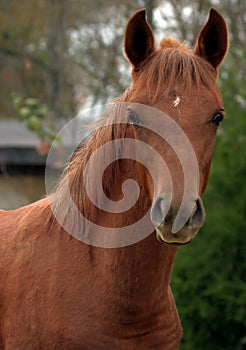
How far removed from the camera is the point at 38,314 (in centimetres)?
389

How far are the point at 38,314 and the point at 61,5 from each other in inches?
773

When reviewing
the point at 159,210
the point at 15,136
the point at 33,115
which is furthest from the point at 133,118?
the point at 15,136

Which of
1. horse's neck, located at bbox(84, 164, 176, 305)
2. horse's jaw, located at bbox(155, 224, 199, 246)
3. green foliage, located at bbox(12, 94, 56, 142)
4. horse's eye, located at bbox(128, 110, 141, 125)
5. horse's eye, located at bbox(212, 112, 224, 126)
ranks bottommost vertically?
green foliage, located at bbox(12, 94, 56, 142)

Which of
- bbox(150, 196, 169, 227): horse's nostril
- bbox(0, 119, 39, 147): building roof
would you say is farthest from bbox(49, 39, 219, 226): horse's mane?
bbox(0, 119, 39, 147): building roof

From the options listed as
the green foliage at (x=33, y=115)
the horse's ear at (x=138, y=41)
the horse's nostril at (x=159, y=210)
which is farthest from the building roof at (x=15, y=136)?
the horse's nostril at (x=159, y=210)

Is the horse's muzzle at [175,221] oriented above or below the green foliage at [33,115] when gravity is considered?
above

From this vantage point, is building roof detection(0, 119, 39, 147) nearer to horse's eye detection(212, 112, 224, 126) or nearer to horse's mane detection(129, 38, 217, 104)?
horse's mane detection(129, 38, 217, 104)

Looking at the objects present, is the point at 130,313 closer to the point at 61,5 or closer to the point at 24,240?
the point at 24,240

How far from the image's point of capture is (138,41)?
393 centimetres

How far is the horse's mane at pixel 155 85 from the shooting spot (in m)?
3.66

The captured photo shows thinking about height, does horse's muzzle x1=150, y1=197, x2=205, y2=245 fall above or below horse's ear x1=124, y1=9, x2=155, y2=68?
below

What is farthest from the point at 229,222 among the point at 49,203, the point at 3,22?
the point at 3,22

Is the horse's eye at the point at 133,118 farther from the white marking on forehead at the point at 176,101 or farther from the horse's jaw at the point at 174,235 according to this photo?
the horse's jaw at the point at 174,235

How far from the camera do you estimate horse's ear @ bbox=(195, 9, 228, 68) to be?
396 centimetres
